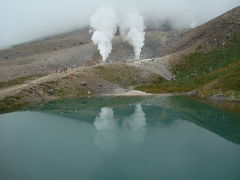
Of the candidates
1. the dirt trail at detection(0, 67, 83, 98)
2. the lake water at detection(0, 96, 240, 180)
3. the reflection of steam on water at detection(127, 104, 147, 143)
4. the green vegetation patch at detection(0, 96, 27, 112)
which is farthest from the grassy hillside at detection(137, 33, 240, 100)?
the green vegetation patch at detection(0, 96, 27, 112)

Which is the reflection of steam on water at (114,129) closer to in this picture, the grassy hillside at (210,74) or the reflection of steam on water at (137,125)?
the reflection of steam on water at (137,125)

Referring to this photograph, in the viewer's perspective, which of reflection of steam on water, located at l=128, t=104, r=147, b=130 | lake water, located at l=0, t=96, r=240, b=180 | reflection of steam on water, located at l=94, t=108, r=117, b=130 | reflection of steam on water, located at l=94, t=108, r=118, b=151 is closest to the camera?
lake water, located at l=0, t=96, r=240, b=180

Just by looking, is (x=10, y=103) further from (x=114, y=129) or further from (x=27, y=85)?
(x=114, y=129)

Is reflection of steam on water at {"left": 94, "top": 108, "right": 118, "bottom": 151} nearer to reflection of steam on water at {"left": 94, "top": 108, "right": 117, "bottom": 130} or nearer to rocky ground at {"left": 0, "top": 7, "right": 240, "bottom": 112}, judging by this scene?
reflection of steam on water at {"left": 94, "top": 108, "right": 117, "bottom": 130}

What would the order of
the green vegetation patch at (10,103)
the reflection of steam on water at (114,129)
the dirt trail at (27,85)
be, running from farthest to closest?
the dirt trail at (27,85)
the green vegetation patch at (10,103)
the reflection of steam on water at (114,129)

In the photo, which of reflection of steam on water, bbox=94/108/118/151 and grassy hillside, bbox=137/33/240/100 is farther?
grassy hillside, bbox=137/33/240/100

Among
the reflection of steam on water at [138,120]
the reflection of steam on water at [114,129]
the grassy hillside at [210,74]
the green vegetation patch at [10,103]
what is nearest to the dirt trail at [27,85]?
the green vegetation patch at [10,103]

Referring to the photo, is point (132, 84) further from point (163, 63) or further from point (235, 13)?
point (235, 13)

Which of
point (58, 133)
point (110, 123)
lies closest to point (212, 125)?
point (110, 123)

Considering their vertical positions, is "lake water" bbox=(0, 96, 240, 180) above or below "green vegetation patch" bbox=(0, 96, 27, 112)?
below
